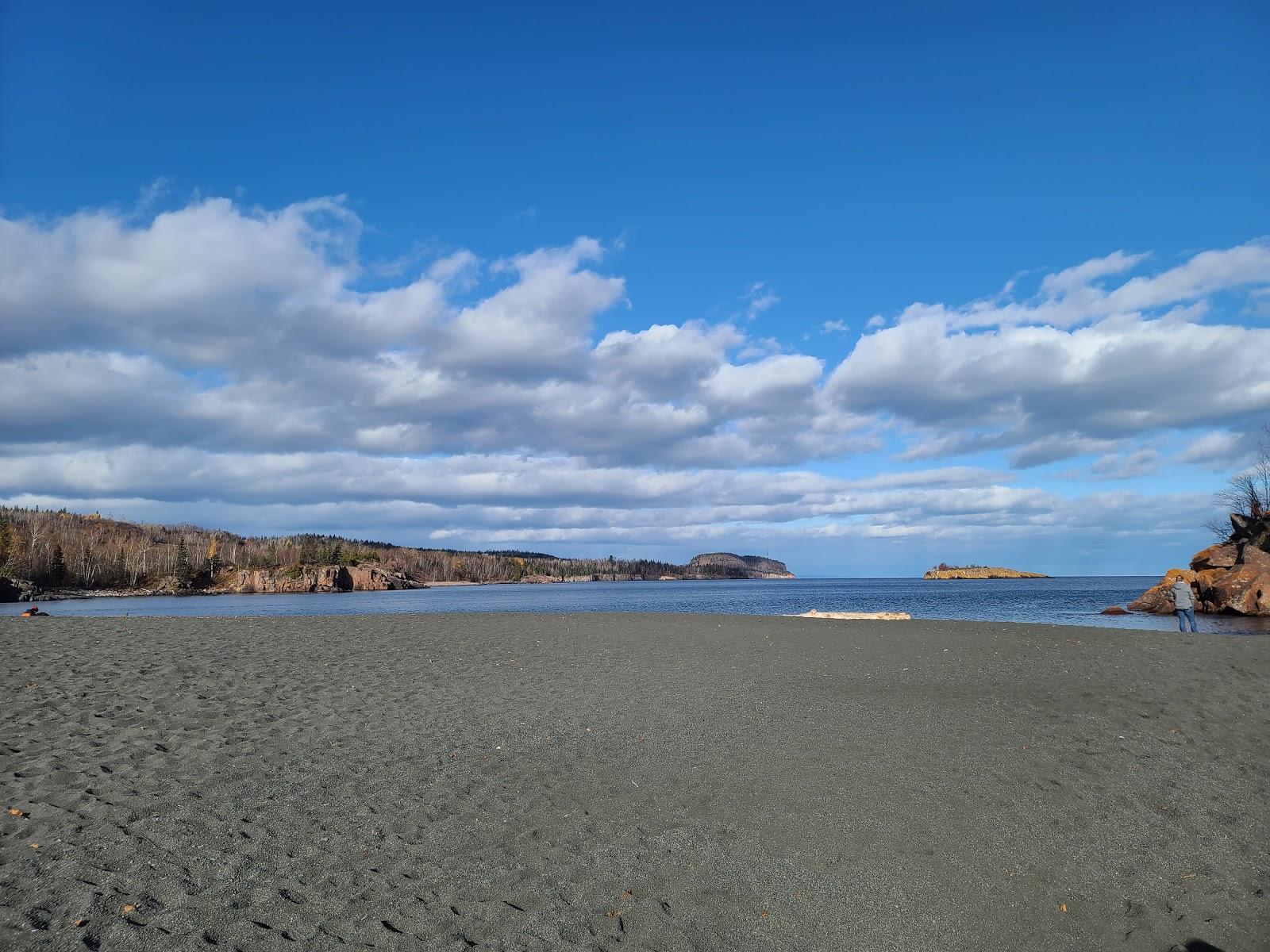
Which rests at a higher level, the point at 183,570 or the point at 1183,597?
the point at 1183,597

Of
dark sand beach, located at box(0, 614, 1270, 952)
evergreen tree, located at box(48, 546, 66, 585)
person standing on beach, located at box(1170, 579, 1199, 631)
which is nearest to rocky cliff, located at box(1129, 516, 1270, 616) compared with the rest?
person standing on beach, located at box(1170, 579, 1199, 631)

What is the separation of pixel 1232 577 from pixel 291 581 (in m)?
147

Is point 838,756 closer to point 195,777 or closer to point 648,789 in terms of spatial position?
point 648,789

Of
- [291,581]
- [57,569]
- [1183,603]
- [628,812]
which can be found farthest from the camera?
[291,581]

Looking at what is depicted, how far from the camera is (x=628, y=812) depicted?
8.15 m

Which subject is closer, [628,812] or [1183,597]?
[628,812]

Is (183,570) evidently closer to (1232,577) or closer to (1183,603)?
(1183,603)

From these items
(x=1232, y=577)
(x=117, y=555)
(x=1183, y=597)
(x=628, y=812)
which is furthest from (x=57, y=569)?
(x=1232, y=577)

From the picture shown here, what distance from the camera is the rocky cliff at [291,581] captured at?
5512 inches

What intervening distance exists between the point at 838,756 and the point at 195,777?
8.31m

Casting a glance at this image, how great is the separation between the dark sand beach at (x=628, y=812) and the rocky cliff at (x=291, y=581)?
446 feet

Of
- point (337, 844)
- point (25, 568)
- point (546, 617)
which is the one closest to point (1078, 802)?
point (337, 844)

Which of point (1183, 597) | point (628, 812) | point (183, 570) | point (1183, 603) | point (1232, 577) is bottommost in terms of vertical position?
point (183, 570)

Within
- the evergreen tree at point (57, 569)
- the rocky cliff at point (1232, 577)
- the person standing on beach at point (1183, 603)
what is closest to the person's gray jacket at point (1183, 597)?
the person standing on beach at point (1183, 603)
